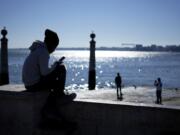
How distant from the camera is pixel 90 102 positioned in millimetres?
5719

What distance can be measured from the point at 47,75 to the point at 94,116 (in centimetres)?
86

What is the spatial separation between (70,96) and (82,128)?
18.6 inches

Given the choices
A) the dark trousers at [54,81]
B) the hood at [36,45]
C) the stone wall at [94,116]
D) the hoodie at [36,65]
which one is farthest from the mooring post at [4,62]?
the dark trousers at [54,81]

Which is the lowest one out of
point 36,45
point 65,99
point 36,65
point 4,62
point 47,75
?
point 4,62

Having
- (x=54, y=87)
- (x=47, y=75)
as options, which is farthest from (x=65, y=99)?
(x=47, y=75)

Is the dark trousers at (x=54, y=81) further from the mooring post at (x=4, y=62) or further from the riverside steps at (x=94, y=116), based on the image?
the mooring post at (x=4, y=62)

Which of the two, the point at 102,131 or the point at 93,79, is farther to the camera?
the point at 93,79

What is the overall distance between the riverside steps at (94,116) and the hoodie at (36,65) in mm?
220

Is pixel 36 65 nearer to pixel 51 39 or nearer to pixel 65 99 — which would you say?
pixel 51 39

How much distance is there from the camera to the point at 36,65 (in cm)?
590

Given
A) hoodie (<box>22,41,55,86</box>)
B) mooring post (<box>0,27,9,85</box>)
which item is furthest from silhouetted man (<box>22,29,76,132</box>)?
mooring post (<box>0,27,9,85</box>)

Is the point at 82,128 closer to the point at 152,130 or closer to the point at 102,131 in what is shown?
the point at 102,131

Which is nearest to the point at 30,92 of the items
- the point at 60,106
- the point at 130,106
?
the point at 60,106

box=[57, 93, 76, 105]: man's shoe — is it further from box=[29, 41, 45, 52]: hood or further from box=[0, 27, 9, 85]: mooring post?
box=[0, 27, 9, 85]: mooring post
